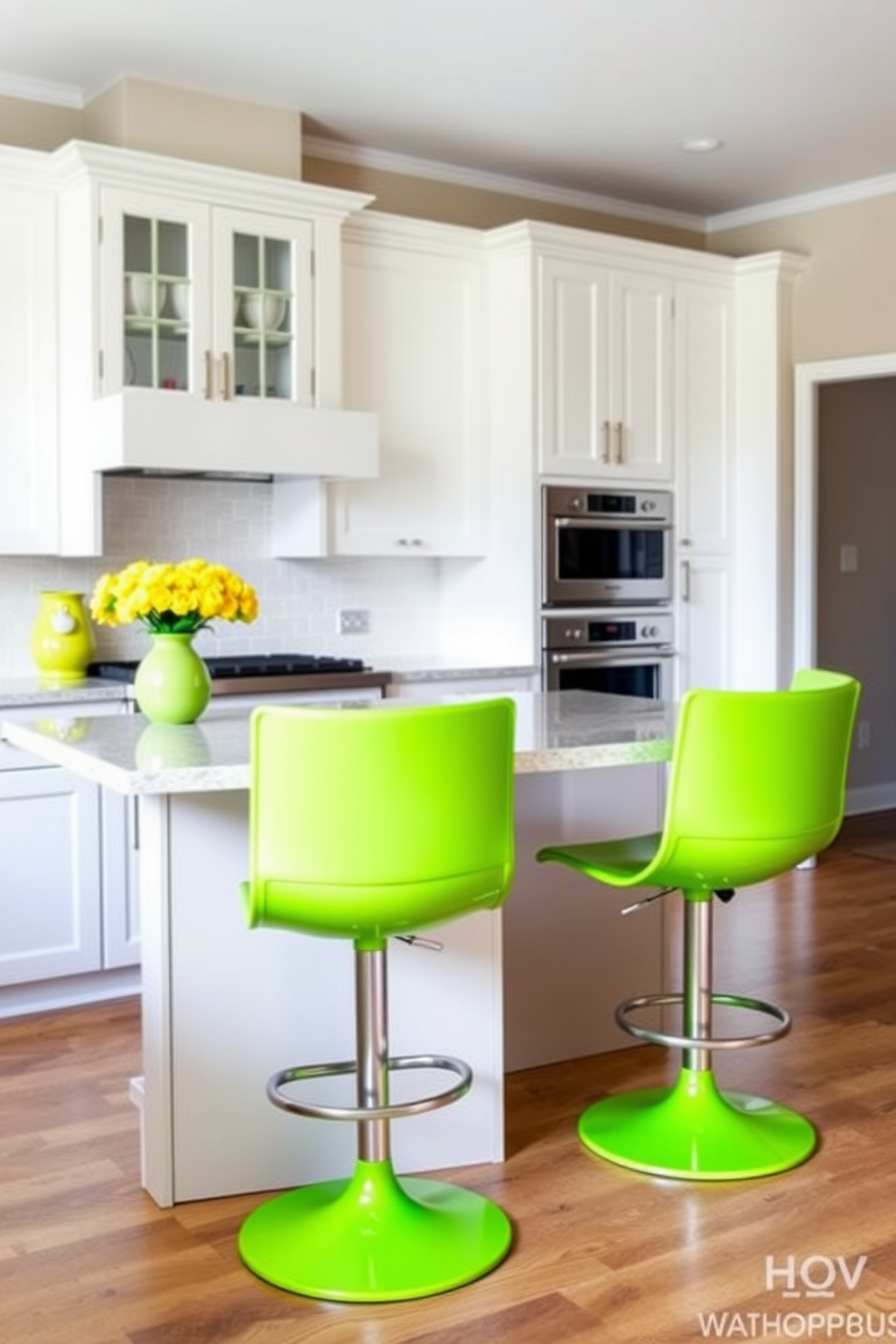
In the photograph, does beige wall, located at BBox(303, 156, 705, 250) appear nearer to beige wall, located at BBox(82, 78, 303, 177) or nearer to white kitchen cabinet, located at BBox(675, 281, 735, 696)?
beige wall, located at BBox(82, 78, 303, 177)

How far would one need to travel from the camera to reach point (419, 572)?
554 cm

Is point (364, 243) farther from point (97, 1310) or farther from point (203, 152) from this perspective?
point (97, 1310)

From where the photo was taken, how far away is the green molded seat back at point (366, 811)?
222cm

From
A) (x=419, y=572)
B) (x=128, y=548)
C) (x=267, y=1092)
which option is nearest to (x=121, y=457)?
(x=128, y=548)

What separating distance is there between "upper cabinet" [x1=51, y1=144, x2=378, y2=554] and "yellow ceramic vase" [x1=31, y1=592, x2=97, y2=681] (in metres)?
0.18

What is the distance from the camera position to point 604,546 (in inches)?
214

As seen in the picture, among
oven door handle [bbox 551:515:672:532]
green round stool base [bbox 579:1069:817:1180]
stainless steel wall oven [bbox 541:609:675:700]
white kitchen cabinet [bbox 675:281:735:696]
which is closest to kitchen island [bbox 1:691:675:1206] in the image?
green round stool base [bbox 579:1069:817:1180]

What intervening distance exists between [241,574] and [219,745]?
2.48 metres

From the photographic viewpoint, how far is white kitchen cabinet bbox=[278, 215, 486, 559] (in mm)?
4961

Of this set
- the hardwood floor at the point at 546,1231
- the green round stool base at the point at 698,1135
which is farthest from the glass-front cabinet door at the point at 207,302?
the green round stool base at the point at 698,1135

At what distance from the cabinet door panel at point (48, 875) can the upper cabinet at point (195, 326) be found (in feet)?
2.59

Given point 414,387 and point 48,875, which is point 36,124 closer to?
point 414,387

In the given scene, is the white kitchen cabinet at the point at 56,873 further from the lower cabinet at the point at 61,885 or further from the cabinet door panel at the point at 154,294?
the cabinet door panel at the point at 154,294

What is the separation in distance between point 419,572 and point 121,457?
1648 mm
